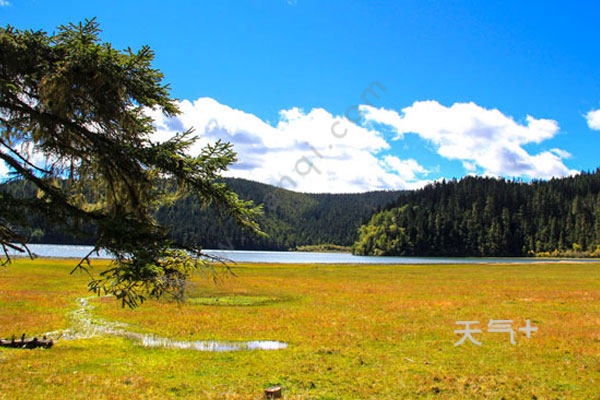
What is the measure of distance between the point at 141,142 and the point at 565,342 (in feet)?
52.8

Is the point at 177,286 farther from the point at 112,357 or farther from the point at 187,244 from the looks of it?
the point at 112,357

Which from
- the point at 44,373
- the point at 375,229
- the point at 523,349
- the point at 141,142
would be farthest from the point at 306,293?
the point at 375,229

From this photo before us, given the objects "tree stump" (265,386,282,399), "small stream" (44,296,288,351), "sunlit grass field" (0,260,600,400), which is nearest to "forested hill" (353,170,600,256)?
"sunlit grass field" (0,260,600,400)

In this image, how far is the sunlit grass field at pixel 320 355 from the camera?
35.4 feet

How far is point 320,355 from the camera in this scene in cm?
1433

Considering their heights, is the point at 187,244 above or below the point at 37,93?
below

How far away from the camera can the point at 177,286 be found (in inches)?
343

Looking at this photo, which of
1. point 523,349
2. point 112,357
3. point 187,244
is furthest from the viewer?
point 523,349

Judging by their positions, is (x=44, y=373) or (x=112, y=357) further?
(x=112, y=357)

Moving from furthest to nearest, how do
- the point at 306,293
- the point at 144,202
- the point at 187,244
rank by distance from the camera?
the point at 306,293, the point at 144,202, the point at 187,244

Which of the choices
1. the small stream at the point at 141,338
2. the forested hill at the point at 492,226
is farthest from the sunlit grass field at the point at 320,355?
the forested hill at the point at 492,226

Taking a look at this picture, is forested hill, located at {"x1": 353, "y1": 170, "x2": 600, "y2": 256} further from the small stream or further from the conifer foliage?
the conifer foliage

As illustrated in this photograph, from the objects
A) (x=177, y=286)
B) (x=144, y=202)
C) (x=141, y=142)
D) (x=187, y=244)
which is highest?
(x=141, y=142)

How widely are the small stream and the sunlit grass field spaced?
1.87ft
